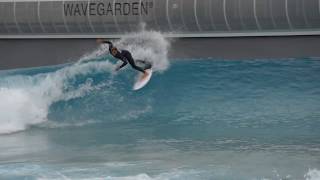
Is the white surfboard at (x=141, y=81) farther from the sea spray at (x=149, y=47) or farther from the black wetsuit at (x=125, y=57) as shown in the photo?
the black wetsuit at (x=125, y=57)

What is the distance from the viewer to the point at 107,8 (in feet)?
80.4

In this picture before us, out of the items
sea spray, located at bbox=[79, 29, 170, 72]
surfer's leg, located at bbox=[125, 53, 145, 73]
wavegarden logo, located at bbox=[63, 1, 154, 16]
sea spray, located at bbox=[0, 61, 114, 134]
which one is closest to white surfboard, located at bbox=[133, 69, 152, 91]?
sea spray, located at bbox=[79, 29, 170, 72]

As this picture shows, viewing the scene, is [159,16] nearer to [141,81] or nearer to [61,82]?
[141,81]

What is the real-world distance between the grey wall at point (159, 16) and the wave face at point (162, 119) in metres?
0.69

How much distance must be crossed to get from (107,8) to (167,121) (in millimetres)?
5663

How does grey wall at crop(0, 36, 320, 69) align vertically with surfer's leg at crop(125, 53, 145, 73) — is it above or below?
above

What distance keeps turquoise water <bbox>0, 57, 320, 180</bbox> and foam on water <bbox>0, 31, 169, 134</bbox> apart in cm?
4

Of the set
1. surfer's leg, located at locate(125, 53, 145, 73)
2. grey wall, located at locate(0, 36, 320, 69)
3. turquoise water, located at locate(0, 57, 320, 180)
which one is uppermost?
grey wall, located at locate(0, 36, 320, 69)

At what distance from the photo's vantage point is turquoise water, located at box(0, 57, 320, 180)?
14.2 metres

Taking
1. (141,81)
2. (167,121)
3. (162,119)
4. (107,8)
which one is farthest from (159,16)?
(167,121)

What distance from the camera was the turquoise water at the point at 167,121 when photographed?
14.2 metres

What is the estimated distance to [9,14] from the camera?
2639cm

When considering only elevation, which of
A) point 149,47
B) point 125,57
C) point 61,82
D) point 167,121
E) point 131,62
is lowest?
point 167,121

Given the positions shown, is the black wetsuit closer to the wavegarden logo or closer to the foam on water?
the foam on water
